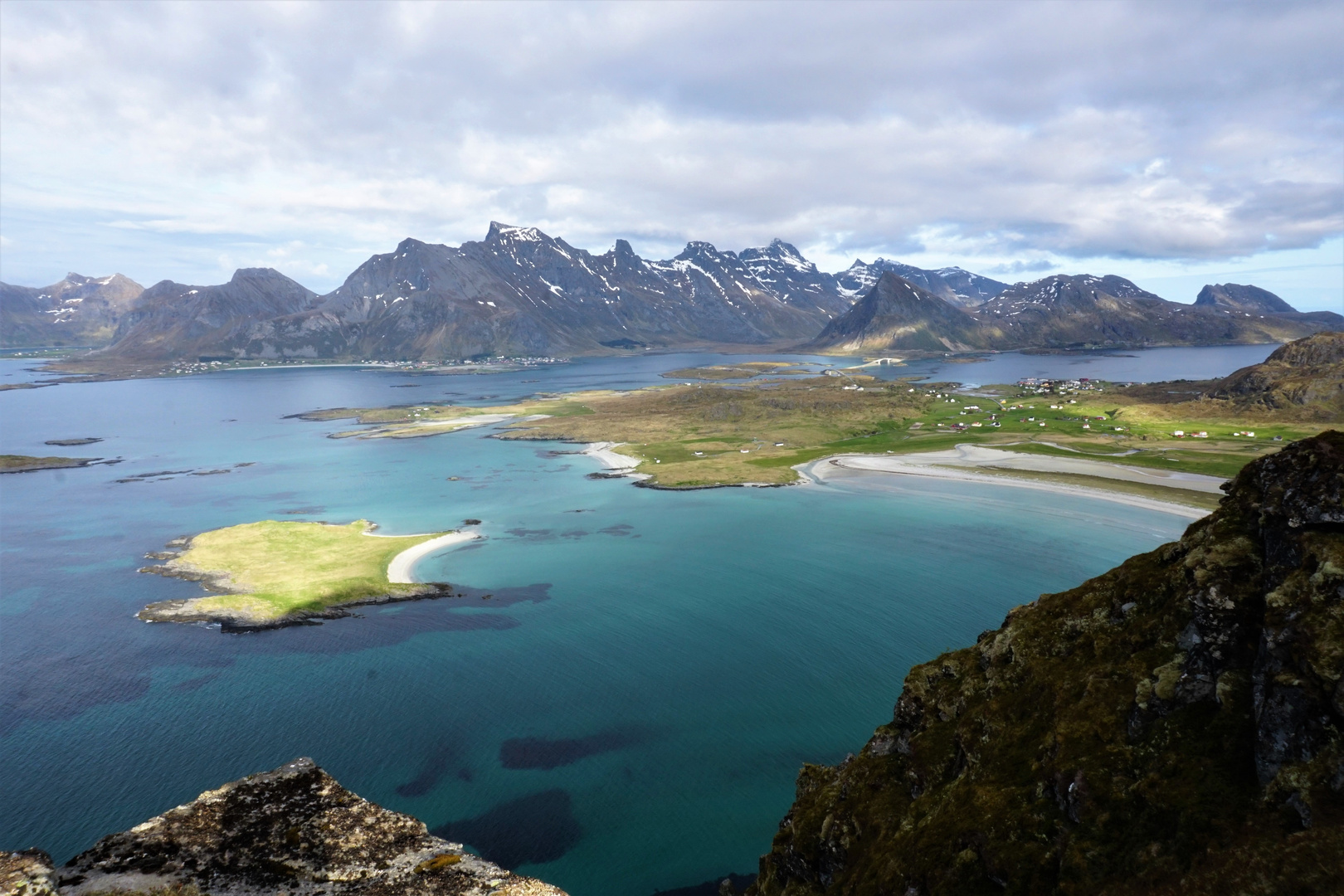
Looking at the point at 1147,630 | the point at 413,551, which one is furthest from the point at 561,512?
the point at 1147,630

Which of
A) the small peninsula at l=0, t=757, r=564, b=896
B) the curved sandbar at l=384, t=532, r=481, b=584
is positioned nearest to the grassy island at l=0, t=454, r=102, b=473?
the curved sandbar at l=384, t=532, r=481, b=584

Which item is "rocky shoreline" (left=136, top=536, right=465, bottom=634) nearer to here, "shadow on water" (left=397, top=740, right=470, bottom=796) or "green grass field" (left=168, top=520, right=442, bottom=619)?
"green grass field" (left=168, top=520, right=442, bottom=619)

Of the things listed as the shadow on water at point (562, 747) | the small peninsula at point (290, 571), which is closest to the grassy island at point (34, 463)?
the small peninsula at point (290, 571)

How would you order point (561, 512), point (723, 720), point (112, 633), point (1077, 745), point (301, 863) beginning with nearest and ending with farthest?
point (1077, 745)
point (301, 863)
point (723, 720)
point (112, 633)
point (561, 512)

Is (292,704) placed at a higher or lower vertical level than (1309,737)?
lower

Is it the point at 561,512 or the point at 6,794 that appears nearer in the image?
the point at 6,794

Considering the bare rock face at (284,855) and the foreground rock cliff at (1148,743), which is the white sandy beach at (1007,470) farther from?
the bare rock face at (284,855)

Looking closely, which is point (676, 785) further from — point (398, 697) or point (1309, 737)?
point (1309, 737)
